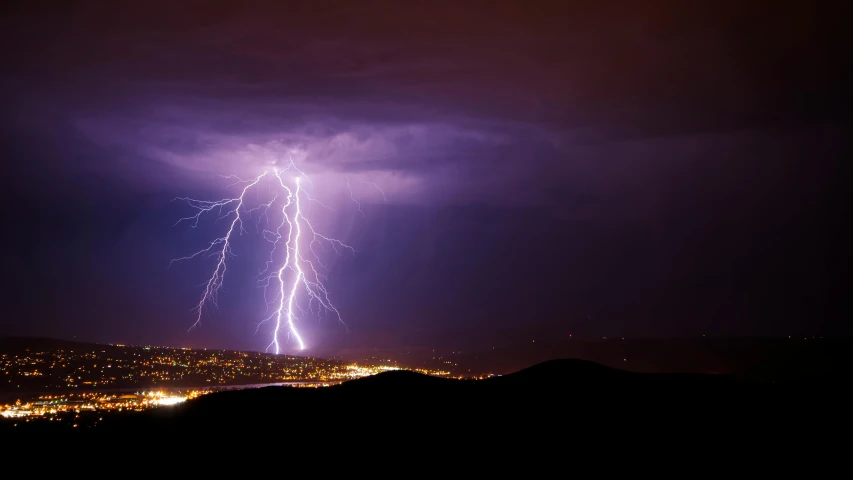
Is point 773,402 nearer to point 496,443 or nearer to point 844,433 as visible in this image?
point 844,433

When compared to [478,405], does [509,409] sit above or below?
below

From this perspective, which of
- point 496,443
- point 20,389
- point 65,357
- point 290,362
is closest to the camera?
point 496,443

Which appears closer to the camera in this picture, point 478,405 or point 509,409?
point 509,409

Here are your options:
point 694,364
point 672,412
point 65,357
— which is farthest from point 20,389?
point 694,364

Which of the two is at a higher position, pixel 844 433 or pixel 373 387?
pixel 373 387

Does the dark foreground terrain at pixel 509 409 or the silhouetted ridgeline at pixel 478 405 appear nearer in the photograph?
the dark foreground terrain at pixel 509 409

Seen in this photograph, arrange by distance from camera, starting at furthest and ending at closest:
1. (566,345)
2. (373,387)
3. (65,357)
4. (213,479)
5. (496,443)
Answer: (566,345), (65,357), (373,387), (496,443), (213,479)

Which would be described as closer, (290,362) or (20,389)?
(20,389)

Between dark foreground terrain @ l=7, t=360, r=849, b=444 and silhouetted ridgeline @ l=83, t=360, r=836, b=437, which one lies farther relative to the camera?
silhouetted ridgeline @ l=83, t=360, r=836, b=437
